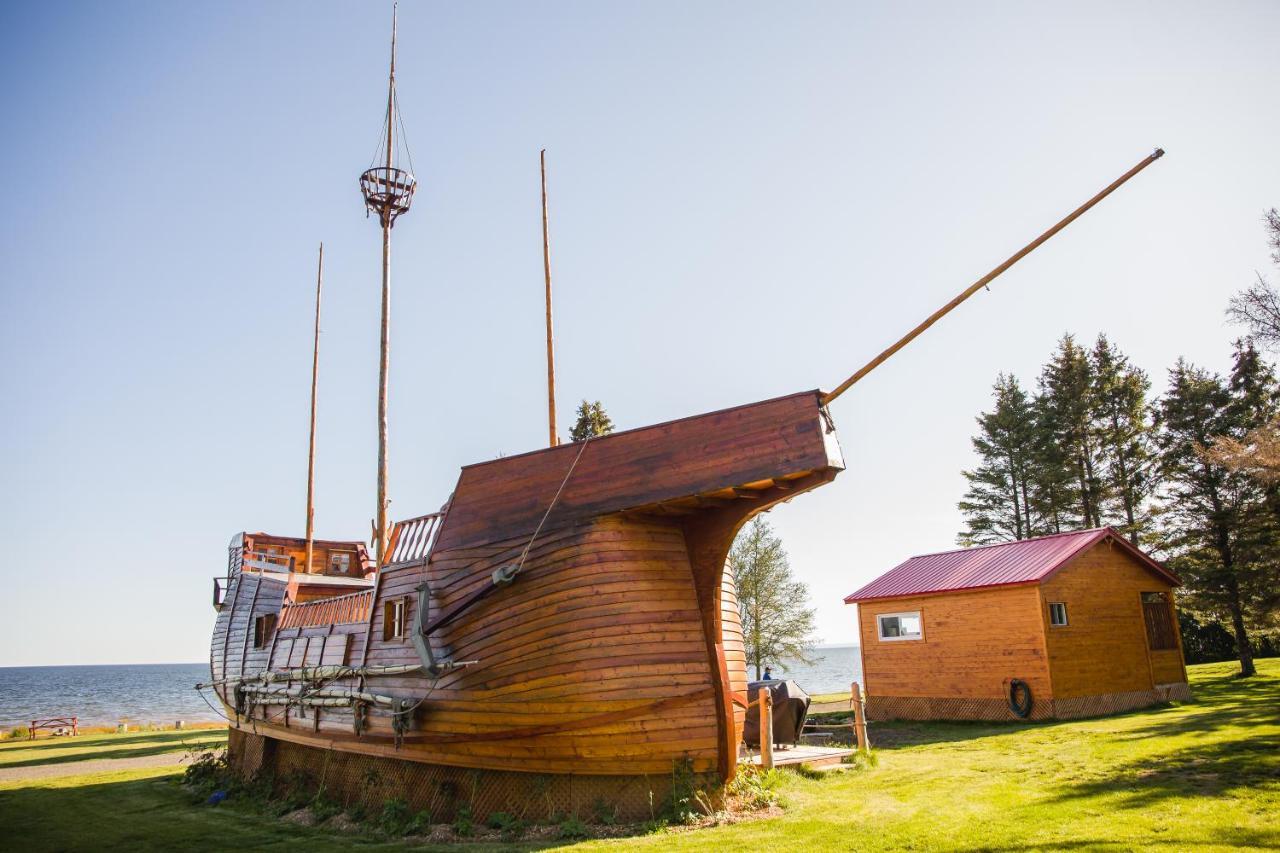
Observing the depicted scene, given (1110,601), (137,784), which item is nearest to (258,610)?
Result: (137,784)

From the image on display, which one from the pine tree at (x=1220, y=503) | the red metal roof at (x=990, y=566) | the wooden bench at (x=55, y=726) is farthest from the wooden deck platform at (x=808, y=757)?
the wooden bench at (x=55, y=726)

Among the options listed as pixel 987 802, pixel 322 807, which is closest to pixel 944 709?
pixel 987 802

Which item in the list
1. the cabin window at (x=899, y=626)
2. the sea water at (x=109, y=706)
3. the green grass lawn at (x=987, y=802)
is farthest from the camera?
the sea water at (x=109, y=706)

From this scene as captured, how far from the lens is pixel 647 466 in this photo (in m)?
9.48

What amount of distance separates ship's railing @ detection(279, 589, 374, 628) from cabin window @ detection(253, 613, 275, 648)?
87 centimetres

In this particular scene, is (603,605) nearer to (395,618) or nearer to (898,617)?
(395,618)

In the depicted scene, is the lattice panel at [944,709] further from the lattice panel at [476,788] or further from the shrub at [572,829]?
the shrub at [572,829]

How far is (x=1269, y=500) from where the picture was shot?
76.0 ft

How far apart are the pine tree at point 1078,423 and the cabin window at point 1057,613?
16.2 m

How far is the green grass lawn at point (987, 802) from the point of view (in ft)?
24.5

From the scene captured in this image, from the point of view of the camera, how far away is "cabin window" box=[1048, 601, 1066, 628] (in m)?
17.6

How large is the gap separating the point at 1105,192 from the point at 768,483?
4.60m

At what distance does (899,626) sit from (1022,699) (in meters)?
3.37

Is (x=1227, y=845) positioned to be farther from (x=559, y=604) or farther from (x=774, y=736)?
(x=774, y=736)
